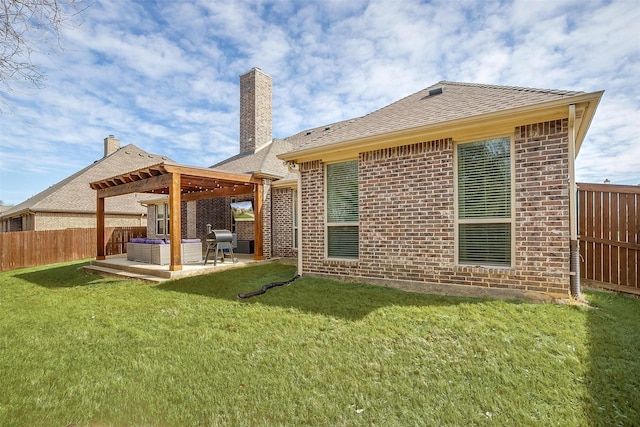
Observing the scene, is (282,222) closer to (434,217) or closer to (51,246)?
(434,217)

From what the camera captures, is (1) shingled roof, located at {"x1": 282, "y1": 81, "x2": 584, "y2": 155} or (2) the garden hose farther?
(2) the garden hose

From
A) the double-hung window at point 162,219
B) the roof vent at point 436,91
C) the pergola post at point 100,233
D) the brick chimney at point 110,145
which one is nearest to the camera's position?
the roof vent at point 436,91

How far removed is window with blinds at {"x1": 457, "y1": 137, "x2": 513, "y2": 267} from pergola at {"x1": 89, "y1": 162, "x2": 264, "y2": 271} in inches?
260

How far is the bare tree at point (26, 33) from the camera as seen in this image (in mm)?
2955

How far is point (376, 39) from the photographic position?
7516mm

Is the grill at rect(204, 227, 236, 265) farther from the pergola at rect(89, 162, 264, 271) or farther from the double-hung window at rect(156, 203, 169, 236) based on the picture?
the double-hung window at rect(156, 203, 169, 236)

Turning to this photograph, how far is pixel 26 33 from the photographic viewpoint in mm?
3057

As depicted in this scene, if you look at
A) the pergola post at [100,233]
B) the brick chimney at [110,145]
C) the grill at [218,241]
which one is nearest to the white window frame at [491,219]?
the grill at [218,241]

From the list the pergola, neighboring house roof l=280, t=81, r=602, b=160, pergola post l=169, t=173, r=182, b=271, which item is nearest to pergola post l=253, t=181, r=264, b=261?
the pergola

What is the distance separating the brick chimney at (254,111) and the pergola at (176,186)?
397 centimetres

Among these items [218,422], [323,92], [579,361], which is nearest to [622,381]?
[579,361]

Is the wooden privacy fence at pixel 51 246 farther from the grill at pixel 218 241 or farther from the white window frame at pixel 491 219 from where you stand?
the white window frame at pixel 491 219

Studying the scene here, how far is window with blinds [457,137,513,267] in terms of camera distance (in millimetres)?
4895

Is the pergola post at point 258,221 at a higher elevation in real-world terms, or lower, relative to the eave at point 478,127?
lower
